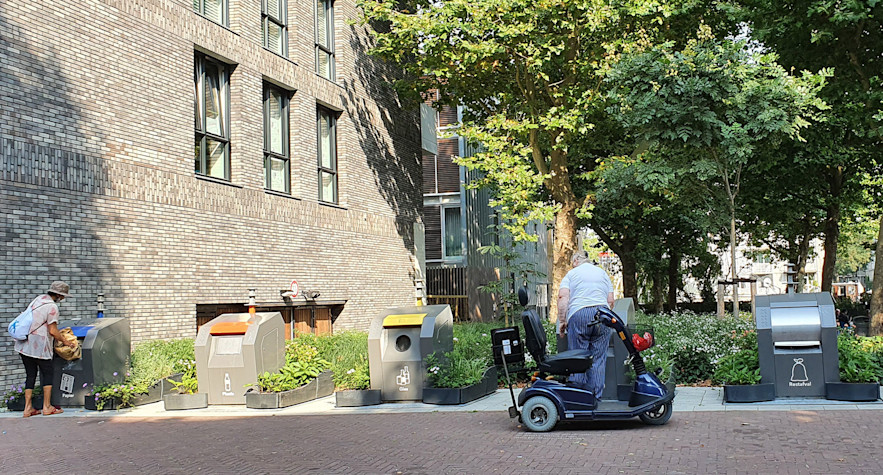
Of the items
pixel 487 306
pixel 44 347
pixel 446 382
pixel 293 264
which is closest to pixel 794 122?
pixel 446 382

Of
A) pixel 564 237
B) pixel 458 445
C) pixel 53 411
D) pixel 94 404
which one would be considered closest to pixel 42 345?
pixel 53 411

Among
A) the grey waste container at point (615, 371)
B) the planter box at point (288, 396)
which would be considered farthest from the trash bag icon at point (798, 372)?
the planter box at point (288, 396)

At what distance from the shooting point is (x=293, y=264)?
20.0m

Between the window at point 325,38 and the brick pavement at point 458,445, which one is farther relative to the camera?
the window at point 325,38

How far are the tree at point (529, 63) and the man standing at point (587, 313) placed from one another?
32.5 ft

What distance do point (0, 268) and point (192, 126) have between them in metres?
5.15

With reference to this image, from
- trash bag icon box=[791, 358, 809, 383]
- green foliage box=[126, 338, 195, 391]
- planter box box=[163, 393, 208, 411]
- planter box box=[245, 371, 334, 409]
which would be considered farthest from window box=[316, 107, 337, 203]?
trash bag icon box=[791, 358, 809, 383]

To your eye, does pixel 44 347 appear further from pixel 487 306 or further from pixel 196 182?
pixel 487 306

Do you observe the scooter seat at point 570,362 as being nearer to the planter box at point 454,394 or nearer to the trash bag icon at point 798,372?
the planter box at point 454,394

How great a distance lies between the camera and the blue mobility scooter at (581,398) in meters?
9.21

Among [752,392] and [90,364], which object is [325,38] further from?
[752,392]

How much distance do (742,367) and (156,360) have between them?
8.52 meters

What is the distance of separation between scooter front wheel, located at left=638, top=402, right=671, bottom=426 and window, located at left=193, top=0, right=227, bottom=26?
12.7m

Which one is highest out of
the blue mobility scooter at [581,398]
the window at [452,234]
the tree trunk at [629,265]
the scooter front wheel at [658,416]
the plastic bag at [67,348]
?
the window at [452,234]
